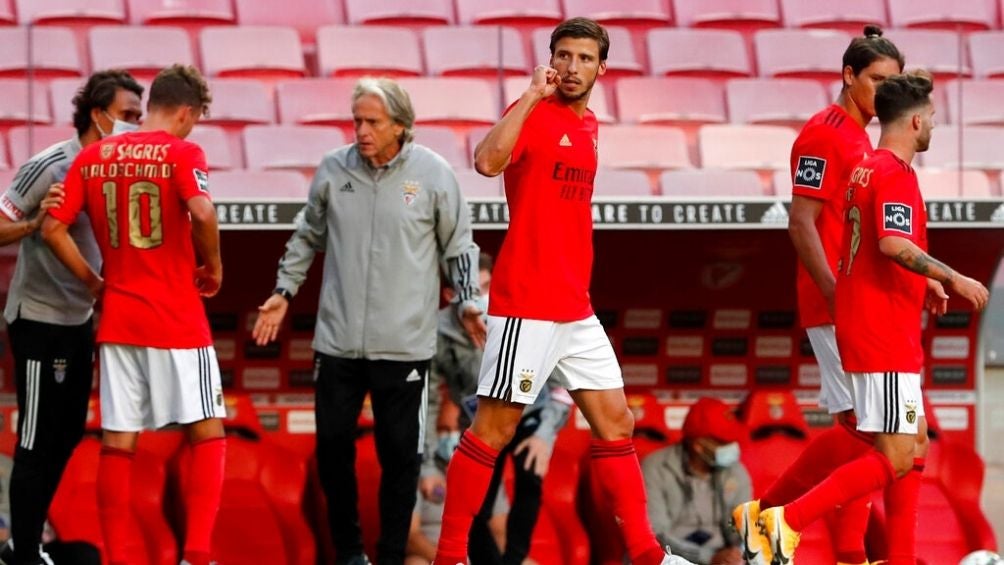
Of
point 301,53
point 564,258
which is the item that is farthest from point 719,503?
point 301,53

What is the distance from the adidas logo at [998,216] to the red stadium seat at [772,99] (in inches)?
84.8

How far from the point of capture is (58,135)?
27.1ft

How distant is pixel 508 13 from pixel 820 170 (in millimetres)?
4911

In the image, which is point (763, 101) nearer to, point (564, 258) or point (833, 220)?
point (833, 220)

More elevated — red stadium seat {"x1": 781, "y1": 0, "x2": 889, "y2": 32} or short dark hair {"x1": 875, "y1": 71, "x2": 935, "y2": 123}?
red stadium seat {"x1": 781, "y1": 0, "x2": 889, "y2": 32}

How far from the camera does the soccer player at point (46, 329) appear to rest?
6641mm

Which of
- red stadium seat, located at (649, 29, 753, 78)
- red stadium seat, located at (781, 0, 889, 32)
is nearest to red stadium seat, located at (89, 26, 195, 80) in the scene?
red stadium seat, located at (649, 29, 753, 78)

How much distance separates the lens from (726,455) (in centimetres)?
758

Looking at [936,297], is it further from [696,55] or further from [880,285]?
[696,55]

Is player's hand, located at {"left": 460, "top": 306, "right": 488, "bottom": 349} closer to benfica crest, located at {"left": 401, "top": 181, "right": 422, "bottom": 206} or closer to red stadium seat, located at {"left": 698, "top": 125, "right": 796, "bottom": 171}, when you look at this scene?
benfica crest, located at {"left": 401, "top": 181, "right": 422, "bottom": 206}

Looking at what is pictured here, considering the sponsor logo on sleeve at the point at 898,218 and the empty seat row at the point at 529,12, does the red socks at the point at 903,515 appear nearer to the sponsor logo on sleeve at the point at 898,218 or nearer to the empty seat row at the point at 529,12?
the sponsor logo on sleeve at the point at 898,218

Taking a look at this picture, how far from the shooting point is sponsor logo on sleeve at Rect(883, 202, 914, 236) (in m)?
5.78

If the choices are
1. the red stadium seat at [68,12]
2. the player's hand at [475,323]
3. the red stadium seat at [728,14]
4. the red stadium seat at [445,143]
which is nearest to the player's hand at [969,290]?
the player's hand at [475,323]

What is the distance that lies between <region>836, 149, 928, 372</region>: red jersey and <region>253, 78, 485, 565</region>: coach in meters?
1.48
